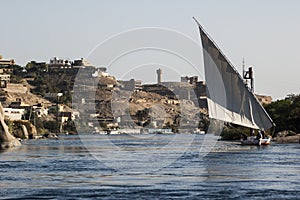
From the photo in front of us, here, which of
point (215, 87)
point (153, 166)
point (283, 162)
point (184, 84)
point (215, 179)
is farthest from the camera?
point (184, 84)

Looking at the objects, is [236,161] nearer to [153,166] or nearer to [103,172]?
[153,166]

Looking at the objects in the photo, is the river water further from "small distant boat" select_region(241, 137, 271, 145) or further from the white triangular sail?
"small distant boat" select_region(241, 137, 271, 145)

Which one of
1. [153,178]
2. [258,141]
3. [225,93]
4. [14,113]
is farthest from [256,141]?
[14,113]

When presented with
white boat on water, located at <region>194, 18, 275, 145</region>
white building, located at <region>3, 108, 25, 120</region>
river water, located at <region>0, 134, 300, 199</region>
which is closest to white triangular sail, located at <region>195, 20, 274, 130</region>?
white boat on water, located at <region>194, 18, 275, 145</region>

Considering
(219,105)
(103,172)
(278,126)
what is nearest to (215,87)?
(219,105)

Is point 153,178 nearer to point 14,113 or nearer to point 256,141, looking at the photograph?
point 256,141

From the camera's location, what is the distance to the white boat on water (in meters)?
65.3

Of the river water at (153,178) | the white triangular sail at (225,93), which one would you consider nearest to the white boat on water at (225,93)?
the white triangular sail at (225,93)

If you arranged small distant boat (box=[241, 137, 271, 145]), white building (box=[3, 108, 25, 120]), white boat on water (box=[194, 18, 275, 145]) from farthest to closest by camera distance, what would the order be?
white building (box=[3, 108, 25, 120]) → small distant boat (box=[241, 137, 271, 145]) → white boat on water (box=[194, 18, 275, 145])

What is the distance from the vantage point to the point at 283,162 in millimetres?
52812

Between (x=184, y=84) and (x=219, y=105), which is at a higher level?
(x=184, y=84)

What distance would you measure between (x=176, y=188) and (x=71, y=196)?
4.89m

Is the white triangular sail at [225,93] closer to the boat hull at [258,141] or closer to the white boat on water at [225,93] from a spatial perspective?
the white boat on water at [225,93]

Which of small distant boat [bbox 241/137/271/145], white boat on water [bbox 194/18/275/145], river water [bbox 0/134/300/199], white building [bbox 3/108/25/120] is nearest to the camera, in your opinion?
river water [bbox 0/134/300/199]
